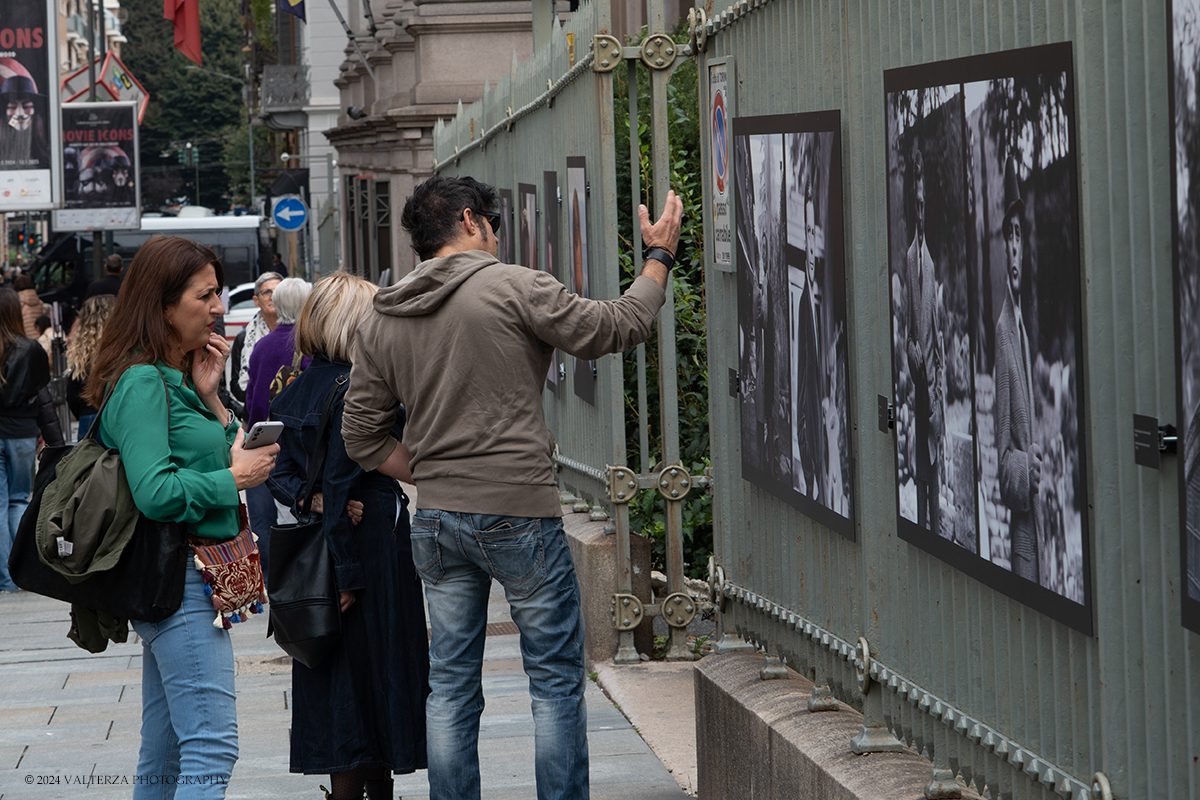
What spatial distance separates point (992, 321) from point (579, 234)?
4.70m

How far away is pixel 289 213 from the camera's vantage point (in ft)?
103

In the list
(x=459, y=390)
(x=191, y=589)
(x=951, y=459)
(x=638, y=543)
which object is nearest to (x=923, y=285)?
(x=951, y=459)

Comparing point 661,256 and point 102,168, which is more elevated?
point 102,168

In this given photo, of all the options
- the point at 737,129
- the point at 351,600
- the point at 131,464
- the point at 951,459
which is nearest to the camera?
the point at 951,459

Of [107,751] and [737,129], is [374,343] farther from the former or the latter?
[107,751]

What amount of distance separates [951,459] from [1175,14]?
111 centimetres

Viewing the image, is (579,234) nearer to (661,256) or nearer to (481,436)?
(661,256)

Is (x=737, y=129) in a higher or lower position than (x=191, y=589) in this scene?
higher

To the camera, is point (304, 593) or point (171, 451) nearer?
point (171, 451)

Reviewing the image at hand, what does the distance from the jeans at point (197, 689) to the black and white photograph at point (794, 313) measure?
5.04 ft

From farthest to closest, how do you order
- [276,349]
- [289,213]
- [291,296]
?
[289,213] → [276,349] → [291,296]

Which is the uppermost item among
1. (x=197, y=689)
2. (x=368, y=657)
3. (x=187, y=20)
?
(x=187, y=20)

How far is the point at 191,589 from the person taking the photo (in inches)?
158

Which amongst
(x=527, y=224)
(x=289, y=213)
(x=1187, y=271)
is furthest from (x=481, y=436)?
(x=289, y=213)
